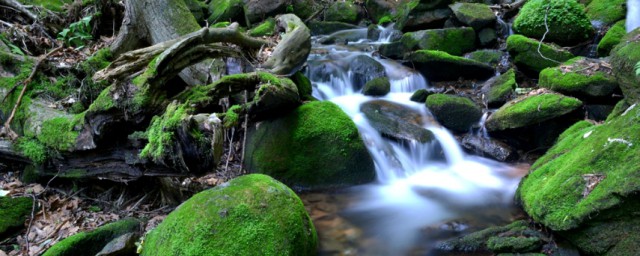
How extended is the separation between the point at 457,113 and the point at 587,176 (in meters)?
3.90

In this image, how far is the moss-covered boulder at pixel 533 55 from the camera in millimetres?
8320

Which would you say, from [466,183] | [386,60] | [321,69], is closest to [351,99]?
[321,69]

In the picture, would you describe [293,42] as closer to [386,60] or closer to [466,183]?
[466,183]

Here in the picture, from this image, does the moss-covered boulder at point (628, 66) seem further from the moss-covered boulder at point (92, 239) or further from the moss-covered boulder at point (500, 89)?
the moss-covered boulder at point (92, 239)

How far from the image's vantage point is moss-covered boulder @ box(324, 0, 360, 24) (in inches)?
589

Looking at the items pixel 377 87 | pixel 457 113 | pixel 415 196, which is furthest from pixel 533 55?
pixel 415 196

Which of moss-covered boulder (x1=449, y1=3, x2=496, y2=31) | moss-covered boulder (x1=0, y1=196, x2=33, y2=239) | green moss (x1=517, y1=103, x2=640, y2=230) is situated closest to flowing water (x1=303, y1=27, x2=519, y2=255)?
green moss (x1=517, y1=103, x2=640, y2=230)

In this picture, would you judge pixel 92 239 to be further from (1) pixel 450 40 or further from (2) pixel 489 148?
(1) pixel 450 40

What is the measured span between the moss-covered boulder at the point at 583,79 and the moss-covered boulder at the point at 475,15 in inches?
130

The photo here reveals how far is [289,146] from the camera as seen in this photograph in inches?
219

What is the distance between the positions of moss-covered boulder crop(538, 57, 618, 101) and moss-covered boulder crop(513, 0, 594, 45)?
68.2 inches

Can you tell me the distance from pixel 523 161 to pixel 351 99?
3824 millimetres

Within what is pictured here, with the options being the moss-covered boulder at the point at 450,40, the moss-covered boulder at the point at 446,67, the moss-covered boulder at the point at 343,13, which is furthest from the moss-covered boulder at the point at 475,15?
the moss-covered boulder at the point at 343,13

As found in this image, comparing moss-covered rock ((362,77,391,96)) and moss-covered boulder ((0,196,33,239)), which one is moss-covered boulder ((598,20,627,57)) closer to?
moss-covered rock ((362,77,391,96))
